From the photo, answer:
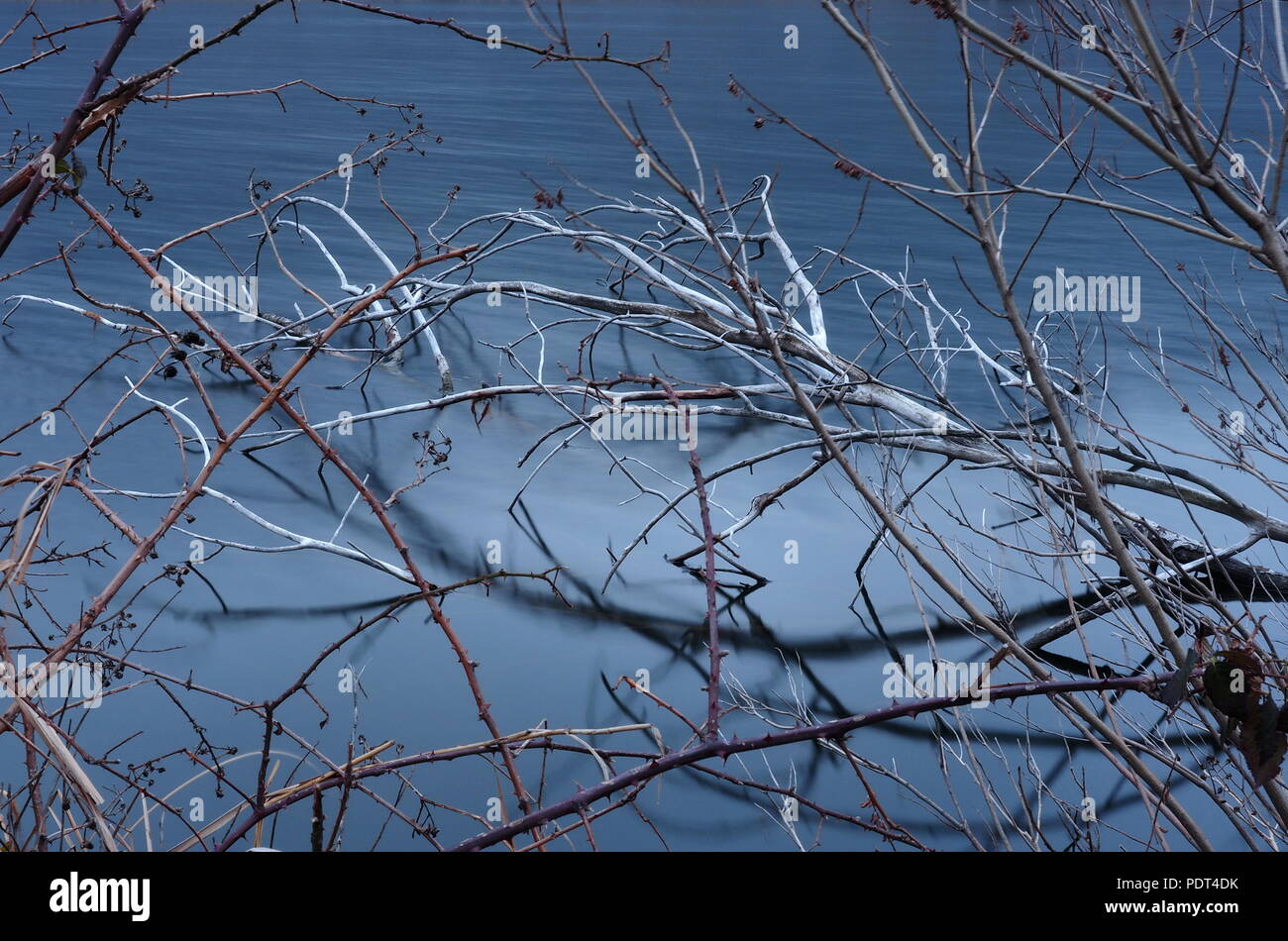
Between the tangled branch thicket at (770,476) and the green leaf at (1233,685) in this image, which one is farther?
the tangled branch thicket at (770,476)

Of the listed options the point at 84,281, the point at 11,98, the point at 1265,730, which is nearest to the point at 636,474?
the point at 1265,730

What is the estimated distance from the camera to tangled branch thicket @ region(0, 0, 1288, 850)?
116 centimetres

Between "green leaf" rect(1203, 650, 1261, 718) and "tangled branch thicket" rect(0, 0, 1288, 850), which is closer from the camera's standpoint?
"green leaf" rect(1203, 650, 1261, 718)

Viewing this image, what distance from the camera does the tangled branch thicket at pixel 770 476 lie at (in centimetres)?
116

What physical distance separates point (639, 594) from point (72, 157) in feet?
10.6

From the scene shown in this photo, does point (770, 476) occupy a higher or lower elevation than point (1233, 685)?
lower

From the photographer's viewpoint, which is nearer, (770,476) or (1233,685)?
(1233,685)

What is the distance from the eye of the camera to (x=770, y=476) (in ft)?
15.9
